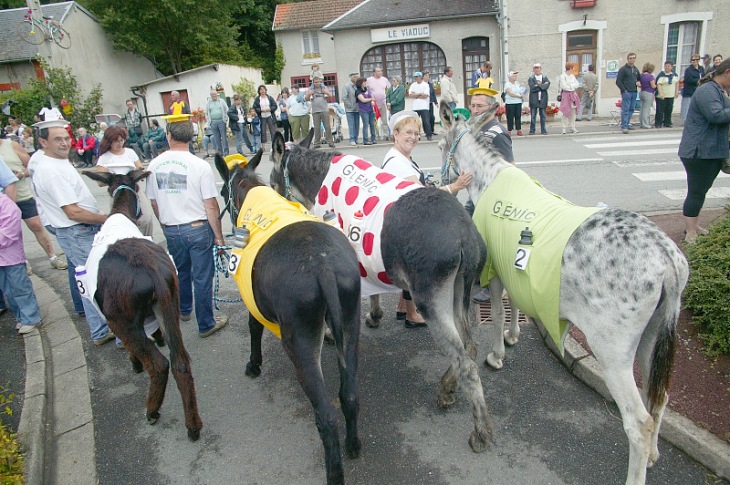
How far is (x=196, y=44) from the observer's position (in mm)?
30938

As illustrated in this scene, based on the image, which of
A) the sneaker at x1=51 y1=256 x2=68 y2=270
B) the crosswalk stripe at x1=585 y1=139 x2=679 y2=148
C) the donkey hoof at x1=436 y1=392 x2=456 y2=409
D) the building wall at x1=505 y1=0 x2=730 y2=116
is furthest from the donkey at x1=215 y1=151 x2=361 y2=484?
the building wall at x1=505 y1=0 x2=730 y2=116

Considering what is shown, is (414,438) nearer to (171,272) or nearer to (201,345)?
(171,272)

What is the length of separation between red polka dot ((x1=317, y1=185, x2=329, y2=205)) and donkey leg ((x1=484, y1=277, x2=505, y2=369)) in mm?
1610

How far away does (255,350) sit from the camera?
4203mm

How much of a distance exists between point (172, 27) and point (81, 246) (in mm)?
29335

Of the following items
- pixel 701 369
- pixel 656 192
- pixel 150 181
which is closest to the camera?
pixel 701 369

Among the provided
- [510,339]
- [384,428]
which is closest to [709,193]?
[510,339]

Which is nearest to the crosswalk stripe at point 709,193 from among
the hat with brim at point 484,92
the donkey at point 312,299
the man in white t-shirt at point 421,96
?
the hat with brim at point 484,92

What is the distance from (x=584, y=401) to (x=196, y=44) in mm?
33083

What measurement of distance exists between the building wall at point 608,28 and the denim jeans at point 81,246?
63.7 feet

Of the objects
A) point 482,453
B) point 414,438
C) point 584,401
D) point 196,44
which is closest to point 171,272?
point 414,438

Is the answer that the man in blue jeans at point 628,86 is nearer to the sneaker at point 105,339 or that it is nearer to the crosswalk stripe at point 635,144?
the crosswalk stripe at point 635,144

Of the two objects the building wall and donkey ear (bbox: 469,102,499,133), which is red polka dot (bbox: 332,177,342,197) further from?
the building wall

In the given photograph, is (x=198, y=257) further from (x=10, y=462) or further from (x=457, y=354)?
(x=457, y=354)
